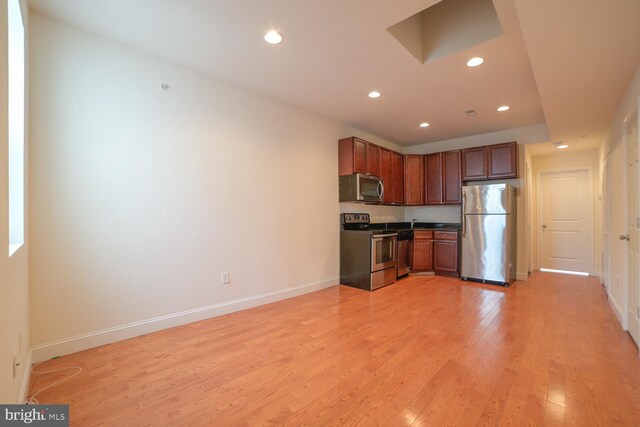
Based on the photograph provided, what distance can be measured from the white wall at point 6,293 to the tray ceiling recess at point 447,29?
248 cm

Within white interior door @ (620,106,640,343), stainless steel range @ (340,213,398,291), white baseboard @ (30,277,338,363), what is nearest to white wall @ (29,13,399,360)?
white baseboard @ (30,277,338,363)

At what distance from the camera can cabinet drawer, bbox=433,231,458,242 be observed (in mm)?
5217

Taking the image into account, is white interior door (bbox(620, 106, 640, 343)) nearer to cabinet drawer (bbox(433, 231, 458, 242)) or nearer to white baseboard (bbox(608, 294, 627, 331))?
white baseboard (bbox(608, 294, 627, 331))

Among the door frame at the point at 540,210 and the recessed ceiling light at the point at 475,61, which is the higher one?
the recessed ceiling light at the point at 475,61

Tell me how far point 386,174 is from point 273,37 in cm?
331

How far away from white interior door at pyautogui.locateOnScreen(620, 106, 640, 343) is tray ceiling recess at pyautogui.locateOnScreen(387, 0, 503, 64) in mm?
1528

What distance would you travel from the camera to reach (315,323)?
9.78ft

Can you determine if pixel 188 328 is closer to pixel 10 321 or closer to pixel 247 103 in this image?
→ pixel 10 321

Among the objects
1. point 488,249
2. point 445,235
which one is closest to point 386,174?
point 445,235

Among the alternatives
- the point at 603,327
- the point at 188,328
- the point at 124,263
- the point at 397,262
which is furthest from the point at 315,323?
the point at 603,327

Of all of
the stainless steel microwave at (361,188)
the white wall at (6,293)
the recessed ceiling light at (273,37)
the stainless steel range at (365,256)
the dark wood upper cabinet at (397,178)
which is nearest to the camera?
the white wall at (6,293)

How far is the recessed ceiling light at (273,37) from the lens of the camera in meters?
2.43

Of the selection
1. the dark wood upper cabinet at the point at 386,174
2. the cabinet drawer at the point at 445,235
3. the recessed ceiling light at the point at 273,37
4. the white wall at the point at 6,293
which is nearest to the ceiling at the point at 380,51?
the recessed ceiling light at the point at 273,37

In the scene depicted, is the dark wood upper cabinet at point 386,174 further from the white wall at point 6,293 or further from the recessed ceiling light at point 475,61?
the white wall at point 6,293
